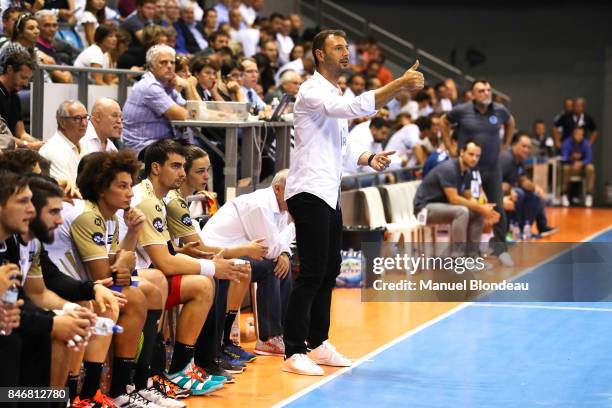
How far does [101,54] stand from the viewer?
9.45 metres

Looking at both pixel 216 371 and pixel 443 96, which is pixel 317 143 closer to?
pixel 216 371

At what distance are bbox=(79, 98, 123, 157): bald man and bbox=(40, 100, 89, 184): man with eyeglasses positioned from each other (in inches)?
5.7

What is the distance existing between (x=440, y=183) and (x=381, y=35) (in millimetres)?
10872

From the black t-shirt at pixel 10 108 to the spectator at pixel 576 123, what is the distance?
15.1 metres

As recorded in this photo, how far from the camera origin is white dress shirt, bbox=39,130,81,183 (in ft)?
21.5

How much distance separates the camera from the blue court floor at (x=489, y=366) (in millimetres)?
5816

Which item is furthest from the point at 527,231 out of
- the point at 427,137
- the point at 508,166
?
the point at 427,137

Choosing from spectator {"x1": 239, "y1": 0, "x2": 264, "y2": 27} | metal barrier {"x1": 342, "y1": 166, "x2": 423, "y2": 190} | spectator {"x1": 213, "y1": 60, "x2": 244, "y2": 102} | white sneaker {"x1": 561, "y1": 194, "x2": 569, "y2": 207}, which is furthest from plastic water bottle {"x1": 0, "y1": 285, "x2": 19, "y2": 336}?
white sneaker {"x1": 561, "y1": 194, "x2": 569, "y2": 207}

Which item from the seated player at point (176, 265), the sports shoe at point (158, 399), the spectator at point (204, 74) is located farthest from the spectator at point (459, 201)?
the sports shoe at point (158, 399)

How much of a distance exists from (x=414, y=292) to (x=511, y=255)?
249 centimetres

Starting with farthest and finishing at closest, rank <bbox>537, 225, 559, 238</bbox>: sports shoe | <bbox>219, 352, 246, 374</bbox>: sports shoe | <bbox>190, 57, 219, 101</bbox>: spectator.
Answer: <bbox>537, 225, 559, 238</bbox>: sports shoe → <bbox>190, 57, 219, 101</bbox>: spectator → <bbox>219, 352, 246, 374</bbox>: sports shoe

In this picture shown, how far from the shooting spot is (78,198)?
5.54m

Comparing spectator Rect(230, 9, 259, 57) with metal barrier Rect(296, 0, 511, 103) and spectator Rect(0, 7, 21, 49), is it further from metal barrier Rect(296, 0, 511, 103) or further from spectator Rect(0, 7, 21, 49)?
spectator Rect(0, 7, 21, 49)

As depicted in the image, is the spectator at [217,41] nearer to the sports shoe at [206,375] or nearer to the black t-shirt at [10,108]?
the black t-shirt at [10,108]
